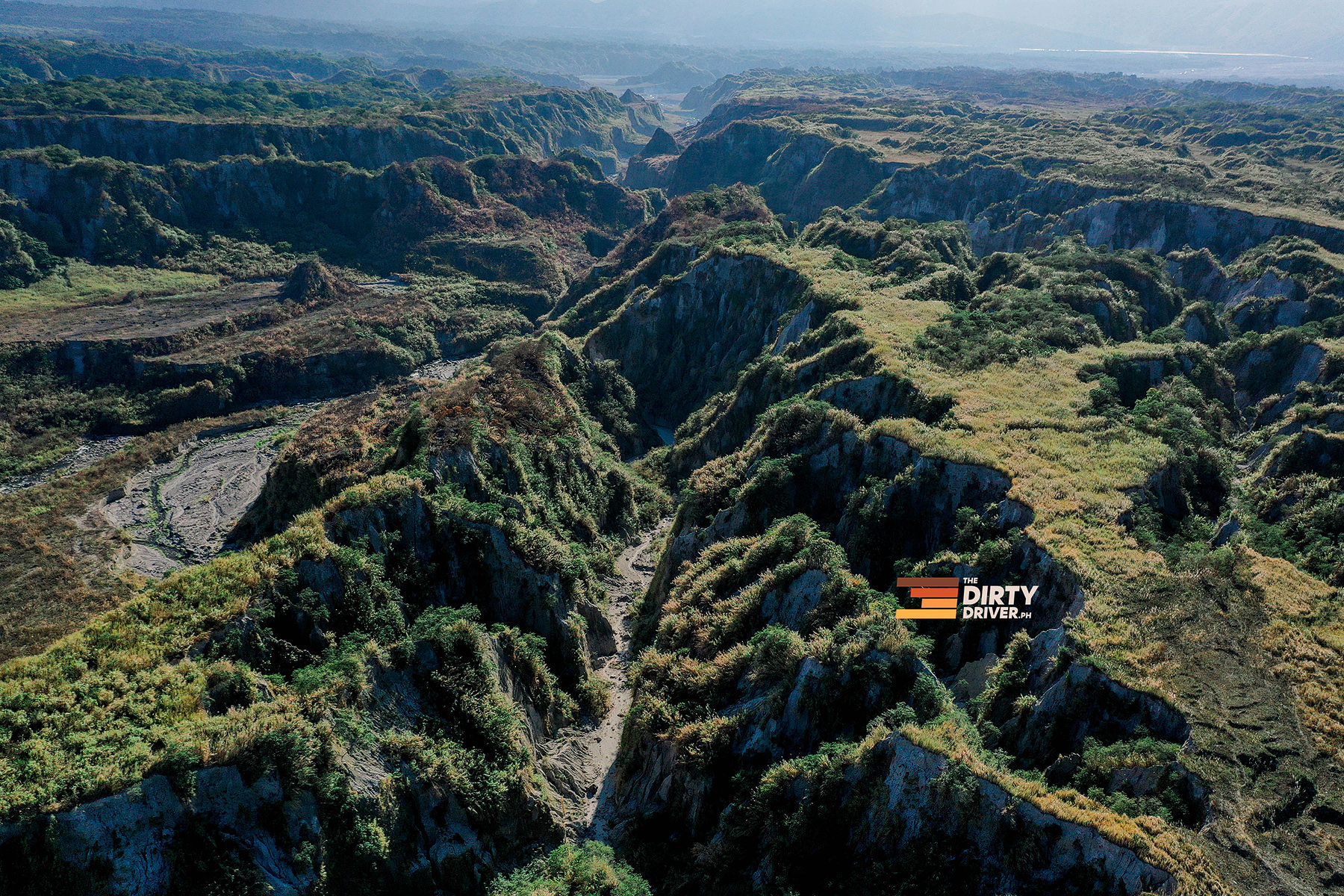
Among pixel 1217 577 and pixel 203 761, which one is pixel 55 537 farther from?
pixel 1217 577

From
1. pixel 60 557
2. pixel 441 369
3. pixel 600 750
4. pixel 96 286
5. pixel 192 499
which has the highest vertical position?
pixel 96 286

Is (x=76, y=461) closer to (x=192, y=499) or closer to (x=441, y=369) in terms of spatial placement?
(x=192, y=499)

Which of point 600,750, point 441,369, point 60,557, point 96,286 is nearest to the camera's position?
point 600,750

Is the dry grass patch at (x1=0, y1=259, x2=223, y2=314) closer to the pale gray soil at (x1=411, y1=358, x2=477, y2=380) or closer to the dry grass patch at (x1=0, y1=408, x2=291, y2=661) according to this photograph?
the pale gray soil at (x1=411, y1=358, x2=477, y2=380)

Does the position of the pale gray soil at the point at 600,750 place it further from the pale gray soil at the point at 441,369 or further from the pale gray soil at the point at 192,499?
the pale gray soil at the point at 441,369

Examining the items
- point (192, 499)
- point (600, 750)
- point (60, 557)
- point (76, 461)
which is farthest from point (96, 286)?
point (600, 750)

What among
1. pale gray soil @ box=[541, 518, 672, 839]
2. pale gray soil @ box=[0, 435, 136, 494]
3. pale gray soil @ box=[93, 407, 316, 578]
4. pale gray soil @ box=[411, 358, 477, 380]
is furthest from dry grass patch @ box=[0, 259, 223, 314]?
pale gray soil @ box=[541, 518, 672, 839]

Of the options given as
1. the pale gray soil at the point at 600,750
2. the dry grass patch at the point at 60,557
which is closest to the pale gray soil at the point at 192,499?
the dry grass patch at the point at 60,557
